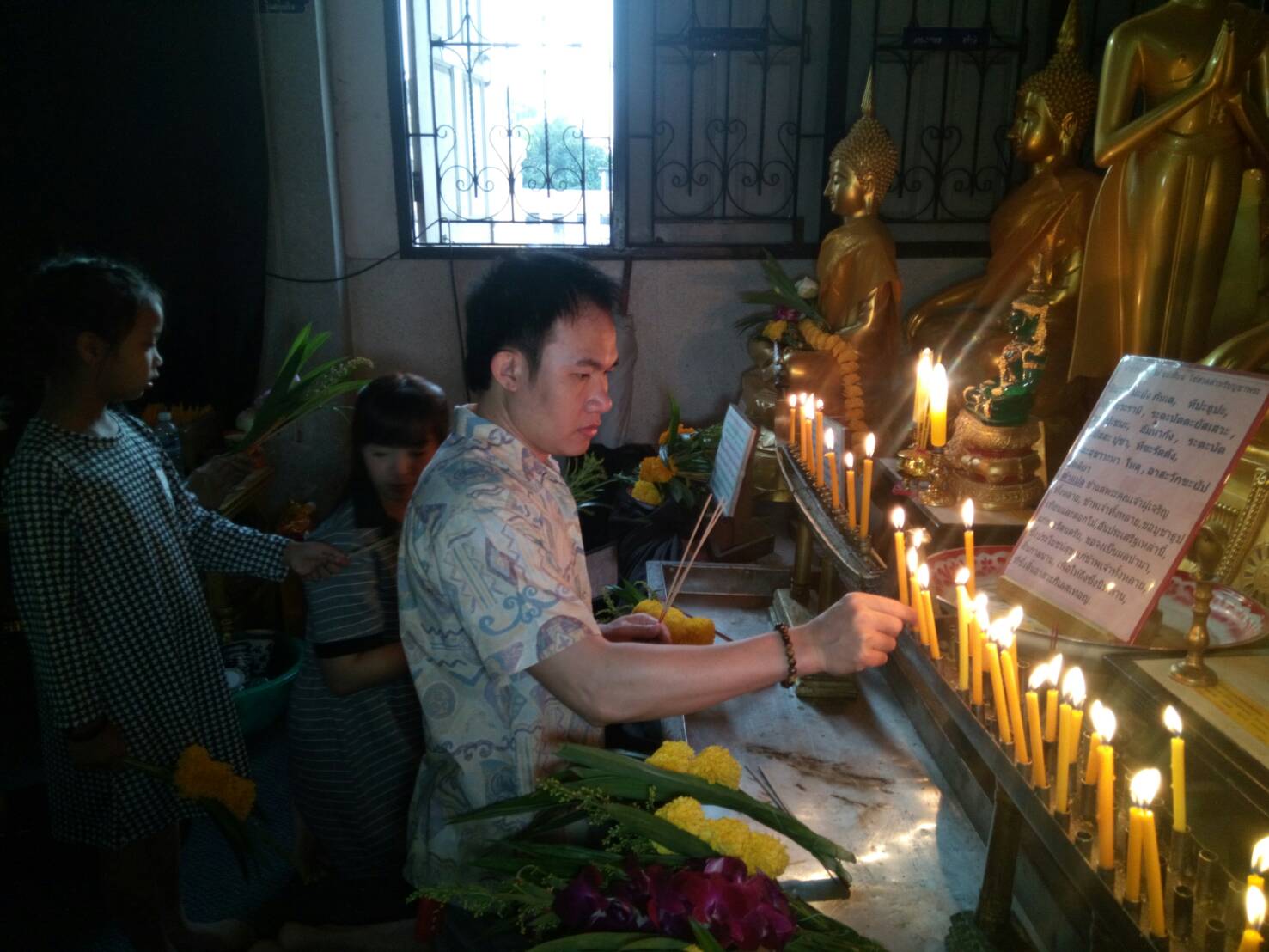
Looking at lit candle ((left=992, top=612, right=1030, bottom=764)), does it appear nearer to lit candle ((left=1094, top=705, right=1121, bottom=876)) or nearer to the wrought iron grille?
lit candle ((left=1094, top=705, right=1121, bottom=876))

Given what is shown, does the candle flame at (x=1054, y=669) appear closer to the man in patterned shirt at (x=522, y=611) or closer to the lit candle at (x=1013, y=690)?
the lit candle at (x=1013, y=690)

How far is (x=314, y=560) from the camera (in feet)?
6.24

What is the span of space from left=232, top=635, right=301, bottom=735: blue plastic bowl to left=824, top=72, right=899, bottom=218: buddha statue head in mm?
2917

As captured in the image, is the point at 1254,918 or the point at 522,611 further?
the point at 522,611

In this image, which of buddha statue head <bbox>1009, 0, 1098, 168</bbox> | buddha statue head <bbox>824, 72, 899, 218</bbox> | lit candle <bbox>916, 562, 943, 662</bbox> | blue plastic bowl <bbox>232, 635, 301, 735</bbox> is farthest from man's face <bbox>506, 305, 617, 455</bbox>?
buddha statue head <bbox>1009, 0, 1098, 168</bbox>

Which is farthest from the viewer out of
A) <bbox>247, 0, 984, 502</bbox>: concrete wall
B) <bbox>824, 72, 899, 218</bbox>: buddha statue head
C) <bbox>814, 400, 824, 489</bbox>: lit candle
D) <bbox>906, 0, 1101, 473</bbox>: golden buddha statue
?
<bbox>247, 0, 984, 502</bbox>: concrete wall

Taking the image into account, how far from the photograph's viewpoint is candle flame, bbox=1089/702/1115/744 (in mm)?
806

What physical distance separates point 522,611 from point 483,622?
0.05 metres

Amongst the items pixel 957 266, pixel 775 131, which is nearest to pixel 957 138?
pixel 957 266

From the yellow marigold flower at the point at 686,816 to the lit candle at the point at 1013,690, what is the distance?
1.11 ft

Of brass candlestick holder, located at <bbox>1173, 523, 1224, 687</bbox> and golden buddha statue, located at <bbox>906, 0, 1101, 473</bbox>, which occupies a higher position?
golden buddha statue, located at <bbox>906, 0, 1101, 473</bbox>

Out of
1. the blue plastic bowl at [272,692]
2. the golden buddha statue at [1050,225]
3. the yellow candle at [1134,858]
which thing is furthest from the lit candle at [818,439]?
the blue plastic bowl at [272,692]

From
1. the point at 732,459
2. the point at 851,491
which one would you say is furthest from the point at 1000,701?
the point at 732,459

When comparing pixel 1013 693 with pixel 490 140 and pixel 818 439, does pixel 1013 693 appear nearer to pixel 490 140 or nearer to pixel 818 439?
pixel 818 439
